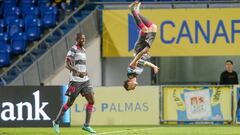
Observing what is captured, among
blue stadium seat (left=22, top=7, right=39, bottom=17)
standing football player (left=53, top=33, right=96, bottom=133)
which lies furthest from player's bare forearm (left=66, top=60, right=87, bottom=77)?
blue stadium seat (left=22, top=7, right=39, bottom=17)

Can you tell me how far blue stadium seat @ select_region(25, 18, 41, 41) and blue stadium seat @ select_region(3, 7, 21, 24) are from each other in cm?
109

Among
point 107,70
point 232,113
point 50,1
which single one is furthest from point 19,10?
point 232,113

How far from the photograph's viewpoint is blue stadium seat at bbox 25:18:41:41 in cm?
2706

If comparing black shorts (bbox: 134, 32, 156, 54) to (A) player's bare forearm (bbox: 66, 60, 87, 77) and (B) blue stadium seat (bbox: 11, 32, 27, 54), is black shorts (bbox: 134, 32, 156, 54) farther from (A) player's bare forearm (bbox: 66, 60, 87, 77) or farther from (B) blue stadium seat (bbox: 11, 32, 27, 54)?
(B) blue stadium seat (bbox: 11, 32, 27, 54)

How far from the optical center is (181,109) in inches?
853

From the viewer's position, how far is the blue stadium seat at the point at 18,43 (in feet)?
87.4

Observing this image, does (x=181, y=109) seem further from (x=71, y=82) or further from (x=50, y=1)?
(x=50, y=1)

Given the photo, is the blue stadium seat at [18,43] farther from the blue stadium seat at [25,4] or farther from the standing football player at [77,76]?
the standing football player at [77,76]

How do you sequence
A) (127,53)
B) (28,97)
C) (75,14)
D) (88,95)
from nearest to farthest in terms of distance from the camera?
(88,95) → (28,97) → (127,53) → (75,14)

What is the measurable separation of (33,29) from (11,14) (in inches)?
76.0

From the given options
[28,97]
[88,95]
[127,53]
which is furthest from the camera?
[127,53]

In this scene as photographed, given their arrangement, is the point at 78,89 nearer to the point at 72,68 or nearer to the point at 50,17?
the point at 72,68

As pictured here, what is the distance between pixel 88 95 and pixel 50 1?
39.5 feet

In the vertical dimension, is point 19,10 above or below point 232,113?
above
